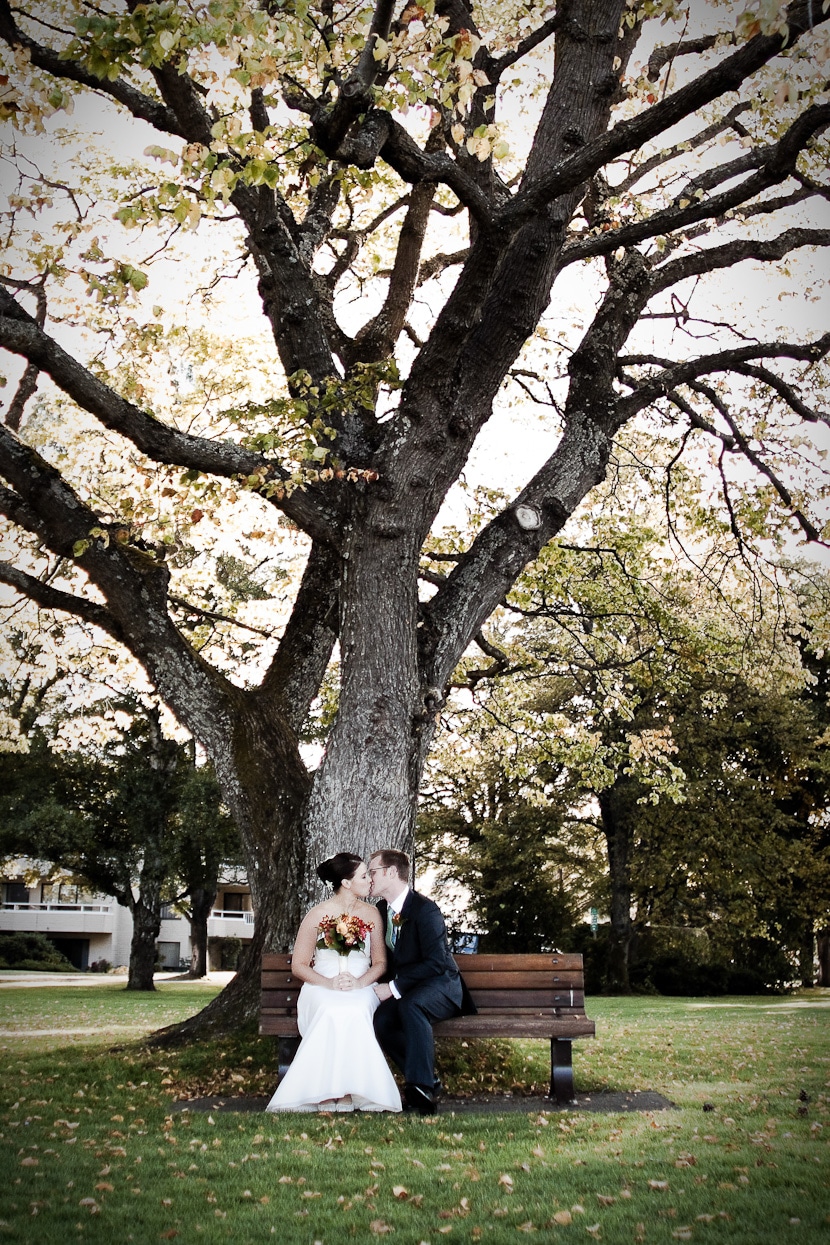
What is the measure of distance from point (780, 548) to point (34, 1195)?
34.4 feet

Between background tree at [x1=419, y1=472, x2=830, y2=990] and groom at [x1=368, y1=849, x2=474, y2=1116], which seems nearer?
groom at [x1=368, y1=849, x2=474, y2=1116]

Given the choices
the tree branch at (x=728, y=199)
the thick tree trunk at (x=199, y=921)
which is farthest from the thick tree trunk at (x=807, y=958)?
the tree branch at (x=728, y=199)

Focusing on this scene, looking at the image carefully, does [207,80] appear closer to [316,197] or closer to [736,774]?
[316,197]

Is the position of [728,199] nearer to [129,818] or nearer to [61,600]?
[61,600]

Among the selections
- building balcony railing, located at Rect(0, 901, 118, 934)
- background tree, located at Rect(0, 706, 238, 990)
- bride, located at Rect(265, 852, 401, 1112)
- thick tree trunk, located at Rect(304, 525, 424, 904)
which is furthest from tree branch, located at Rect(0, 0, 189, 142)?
building balcony railing, located at Rect(0, 901, 118, 934)

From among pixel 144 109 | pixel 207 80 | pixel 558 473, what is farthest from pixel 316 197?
pixel 558 473

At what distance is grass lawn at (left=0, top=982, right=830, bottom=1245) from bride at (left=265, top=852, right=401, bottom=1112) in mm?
326

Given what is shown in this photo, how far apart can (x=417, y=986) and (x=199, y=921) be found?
3174cm

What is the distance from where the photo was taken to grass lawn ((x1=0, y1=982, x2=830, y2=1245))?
171 inches

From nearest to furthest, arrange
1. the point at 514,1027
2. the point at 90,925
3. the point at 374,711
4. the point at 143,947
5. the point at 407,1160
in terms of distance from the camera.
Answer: the point at 407,1160
the point at 514,1027
the point at 374,711
the point at 143,947
the point at 90,925

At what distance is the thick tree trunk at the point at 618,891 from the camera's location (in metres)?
31.2

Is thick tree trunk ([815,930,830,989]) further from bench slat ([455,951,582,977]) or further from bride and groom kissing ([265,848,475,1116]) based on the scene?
bride and groom kissing ([265,848,475,1116])

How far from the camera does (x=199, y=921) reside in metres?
37.6

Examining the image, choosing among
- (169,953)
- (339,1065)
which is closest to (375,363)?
(339,1065)
